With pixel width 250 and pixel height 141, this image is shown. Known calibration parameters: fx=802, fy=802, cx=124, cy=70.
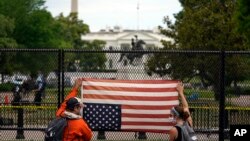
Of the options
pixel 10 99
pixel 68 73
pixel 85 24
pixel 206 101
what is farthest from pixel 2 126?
pixel 85 24

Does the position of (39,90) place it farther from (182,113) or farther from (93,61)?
(182,113)

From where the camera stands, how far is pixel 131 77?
1572 cm

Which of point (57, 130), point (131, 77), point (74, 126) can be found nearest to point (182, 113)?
point (74, 126)

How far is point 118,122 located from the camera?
1509cm

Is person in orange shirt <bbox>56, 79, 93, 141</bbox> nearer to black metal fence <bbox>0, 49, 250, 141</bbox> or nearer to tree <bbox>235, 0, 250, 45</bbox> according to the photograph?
black metal fence <bbox>0, 49, 250, 141</bbox>

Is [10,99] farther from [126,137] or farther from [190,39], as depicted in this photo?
[190,39]

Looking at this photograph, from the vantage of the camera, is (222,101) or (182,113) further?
(222,101)

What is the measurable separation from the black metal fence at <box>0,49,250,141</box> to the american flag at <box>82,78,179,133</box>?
0.58 m

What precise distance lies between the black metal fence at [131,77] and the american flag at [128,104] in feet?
1.89

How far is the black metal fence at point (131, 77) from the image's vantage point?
1559 centimetres

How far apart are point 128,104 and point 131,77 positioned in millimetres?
840

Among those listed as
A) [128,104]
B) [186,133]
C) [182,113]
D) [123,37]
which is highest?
[182,113]

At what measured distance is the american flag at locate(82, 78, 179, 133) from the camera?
49.3ft

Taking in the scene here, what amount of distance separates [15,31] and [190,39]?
41.5 m
